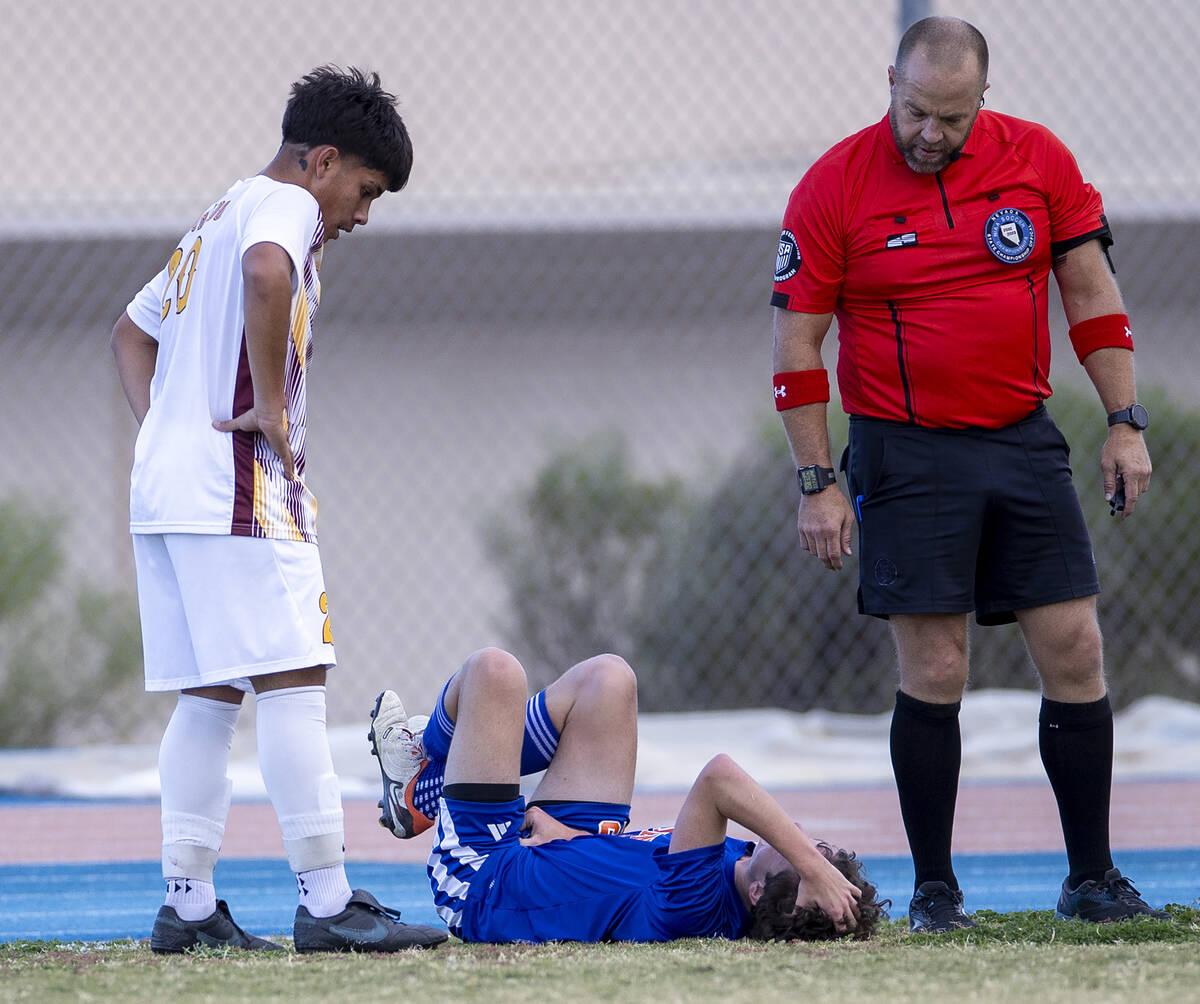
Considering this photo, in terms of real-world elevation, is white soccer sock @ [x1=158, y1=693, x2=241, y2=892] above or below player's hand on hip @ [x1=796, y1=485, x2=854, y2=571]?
below

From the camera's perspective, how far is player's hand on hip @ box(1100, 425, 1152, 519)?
312 centimetres

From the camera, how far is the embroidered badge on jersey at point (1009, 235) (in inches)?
122

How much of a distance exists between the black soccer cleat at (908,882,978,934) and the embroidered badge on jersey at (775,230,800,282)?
131 centimetres

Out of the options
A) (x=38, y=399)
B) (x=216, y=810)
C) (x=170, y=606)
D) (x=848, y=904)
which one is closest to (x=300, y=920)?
(x=216, y=810)

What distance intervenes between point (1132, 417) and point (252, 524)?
5.99ft

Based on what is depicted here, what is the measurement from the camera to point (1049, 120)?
847 centimetres

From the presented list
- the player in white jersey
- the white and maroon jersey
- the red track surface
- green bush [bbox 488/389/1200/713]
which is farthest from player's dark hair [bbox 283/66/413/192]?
green bush [bbox 488/389/1200/713]

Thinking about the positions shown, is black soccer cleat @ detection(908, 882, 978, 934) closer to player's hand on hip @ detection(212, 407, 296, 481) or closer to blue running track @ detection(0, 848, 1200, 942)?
blue running track @ detection(0, 848, 1200, 942)

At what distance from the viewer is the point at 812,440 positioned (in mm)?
3225

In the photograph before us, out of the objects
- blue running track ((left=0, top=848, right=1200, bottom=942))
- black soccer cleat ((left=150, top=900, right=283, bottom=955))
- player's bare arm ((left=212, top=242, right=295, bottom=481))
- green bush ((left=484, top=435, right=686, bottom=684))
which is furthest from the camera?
green bush ((left=484, top=435, right=686, bottom=684))

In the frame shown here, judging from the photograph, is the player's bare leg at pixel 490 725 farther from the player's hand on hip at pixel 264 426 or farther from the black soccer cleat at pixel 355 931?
the player's hand on hip at pixel 264 426

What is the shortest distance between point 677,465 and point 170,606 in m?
6.38

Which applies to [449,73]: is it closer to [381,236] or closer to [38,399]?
[381,236]

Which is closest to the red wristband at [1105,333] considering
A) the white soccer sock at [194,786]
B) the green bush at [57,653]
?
the white soccer sock at [194,786]
